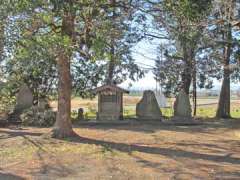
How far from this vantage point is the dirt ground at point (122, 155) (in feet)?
32.8

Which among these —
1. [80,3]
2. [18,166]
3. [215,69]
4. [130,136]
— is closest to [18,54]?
[80,3]

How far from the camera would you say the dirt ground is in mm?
10000

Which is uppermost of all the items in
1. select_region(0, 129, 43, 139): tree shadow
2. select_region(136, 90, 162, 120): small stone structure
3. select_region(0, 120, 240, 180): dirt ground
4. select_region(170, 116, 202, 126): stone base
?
select_region(136, 90, 162, 120): small stone structure

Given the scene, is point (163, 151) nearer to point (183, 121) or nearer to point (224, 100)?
point (183, 121)

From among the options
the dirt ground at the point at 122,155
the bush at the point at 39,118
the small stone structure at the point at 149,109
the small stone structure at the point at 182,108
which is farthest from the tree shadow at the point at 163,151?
the small stone structure at the point at 182,108

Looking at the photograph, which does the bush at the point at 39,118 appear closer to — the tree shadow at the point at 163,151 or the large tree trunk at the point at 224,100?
the tree shadow at the point at 163,151

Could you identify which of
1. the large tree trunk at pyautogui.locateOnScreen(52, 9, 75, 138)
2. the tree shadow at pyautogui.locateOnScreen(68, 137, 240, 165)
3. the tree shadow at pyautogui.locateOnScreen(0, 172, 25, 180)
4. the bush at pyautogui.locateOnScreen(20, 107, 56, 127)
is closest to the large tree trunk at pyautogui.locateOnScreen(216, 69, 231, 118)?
the bush at pyautogui.locateOnScreen(20, 107, 56, 127)

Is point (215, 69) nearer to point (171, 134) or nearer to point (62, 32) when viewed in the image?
point (171, 134)

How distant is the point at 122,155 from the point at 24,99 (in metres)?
13.8

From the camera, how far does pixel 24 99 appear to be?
25094 millimetres

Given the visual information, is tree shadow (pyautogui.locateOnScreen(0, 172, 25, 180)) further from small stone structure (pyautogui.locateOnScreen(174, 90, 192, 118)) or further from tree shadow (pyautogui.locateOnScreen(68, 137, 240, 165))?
small stone structure (pyautogui.locateOnScreen(174, 90, 192, 118))

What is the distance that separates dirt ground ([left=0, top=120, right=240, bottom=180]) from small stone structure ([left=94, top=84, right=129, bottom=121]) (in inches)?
189

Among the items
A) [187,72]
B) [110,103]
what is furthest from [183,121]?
[187,72]

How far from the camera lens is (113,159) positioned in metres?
11.7
